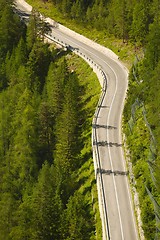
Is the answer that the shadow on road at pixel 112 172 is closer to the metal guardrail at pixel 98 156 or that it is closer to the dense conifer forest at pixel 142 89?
the metal guardrail at pixel 98 156

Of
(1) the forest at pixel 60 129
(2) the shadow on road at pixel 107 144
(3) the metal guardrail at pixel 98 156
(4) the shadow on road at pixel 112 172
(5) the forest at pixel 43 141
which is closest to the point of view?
(3) the metal guardrail at pixel 98 156

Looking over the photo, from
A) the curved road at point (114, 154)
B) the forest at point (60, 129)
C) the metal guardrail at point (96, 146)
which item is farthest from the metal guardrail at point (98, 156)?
the forest at point (60, 129)

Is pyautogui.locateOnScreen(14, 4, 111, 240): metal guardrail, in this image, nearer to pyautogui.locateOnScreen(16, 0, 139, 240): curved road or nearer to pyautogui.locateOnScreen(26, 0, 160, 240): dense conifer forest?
pyautogui.locateOnScreen(16, 0, 139, 240): curved road

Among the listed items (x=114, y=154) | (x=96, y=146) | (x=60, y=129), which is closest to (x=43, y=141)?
(x=60, y=129)

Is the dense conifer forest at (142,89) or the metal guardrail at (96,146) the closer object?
the dense conifer forest at (142,89)

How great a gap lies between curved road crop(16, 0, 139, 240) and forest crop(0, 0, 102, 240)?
1942 mm

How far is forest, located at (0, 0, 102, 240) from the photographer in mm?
49969

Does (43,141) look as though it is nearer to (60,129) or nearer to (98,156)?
(60,129)

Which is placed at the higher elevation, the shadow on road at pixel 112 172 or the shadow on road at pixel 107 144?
the shadow on road at pixel 107 144

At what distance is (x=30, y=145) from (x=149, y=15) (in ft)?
135

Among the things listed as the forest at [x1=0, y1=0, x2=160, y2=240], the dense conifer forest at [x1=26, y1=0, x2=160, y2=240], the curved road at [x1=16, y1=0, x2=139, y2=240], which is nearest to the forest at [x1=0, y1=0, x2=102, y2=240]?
the forest at [x1=0, y1=0, x2=160, y2=240]

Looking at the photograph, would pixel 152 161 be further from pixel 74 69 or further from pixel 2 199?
pixel 74 69

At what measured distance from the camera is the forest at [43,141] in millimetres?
49969

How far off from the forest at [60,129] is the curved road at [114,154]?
1.92 m
